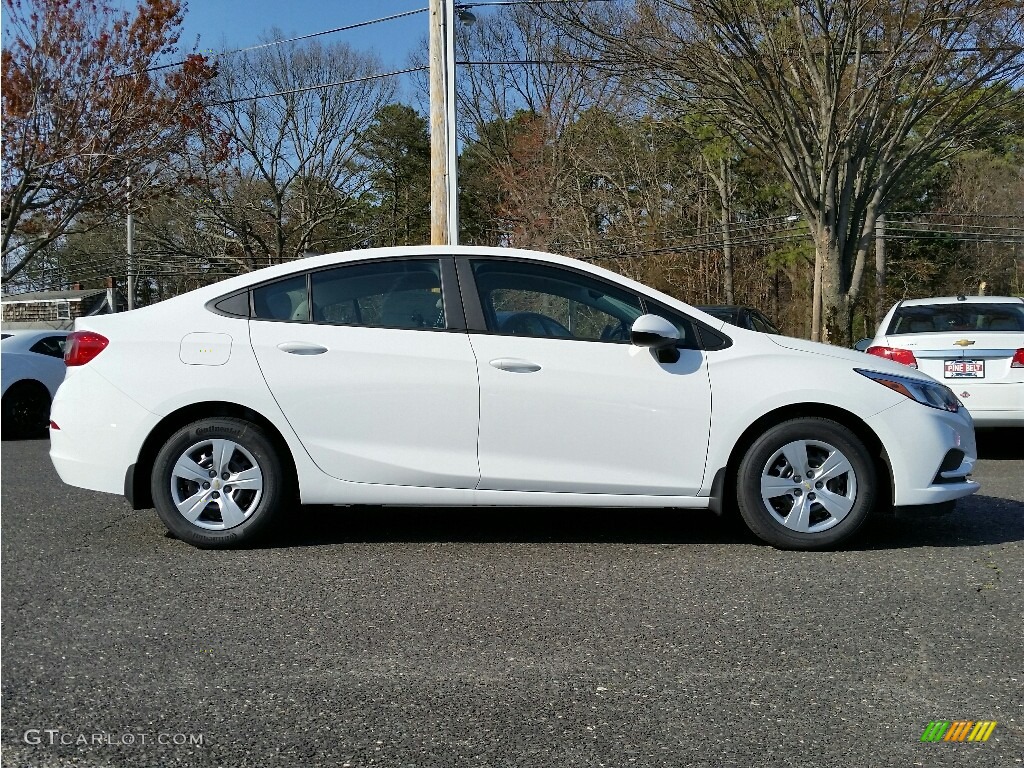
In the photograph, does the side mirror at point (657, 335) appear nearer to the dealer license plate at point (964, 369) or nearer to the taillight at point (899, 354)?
the taillight at point (899, 354)

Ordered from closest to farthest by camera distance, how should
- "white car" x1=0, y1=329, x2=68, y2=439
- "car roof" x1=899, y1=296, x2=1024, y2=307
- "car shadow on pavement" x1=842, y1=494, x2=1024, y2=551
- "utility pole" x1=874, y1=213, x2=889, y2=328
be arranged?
"car shadow on pavement" x1=842, y1=494, x2=1024, y2=551, "car roof" x1=899, y1=296, x2=1024, y2=307, "white car" x1=0, y1=329, x2=68, y2=439, "utility pole" x1=874, y1=213, x2=889, y2=328

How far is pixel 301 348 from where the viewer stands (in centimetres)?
547

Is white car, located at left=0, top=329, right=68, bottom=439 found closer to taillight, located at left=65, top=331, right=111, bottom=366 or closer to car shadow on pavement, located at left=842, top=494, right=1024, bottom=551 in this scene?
taillight, located at left=65, top=331, right=111, bottom=366

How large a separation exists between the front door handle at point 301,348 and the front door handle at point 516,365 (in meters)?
0.90

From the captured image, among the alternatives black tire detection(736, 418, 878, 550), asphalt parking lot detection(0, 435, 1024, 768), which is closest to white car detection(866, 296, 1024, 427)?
asphalt parking lot detection(0, 435, 1024, 768)

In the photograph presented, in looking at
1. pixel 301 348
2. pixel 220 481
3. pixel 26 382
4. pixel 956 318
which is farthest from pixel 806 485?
pixel 26 382

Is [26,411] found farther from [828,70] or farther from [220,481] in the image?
[828,70]

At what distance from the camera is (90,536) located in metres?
5.93

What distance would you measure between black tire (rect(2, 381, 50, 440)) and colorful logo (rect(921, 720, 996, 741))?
11720mm

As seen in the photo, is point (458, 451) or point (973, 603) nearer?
point (973, 603)

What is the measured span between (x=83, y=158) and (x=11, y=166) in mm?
1317

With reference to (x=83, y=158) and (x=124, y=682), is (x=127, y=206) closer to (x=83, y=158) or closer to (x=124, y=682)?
(x=83, y=158)

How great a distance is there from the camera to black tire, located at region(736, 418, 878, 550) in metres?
5.36

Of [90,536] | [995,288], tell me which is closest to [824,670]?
[90,536]
